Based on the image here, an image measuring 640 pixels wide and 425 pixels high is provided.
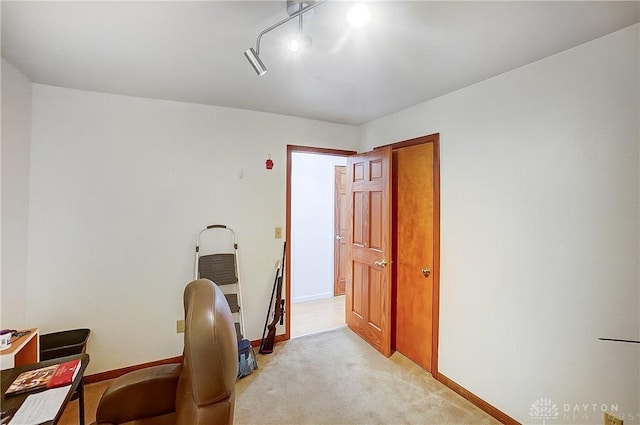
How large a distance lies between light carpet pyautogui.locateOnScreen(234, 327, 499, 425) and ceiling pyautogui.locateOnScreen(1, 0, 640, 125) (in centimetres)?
239

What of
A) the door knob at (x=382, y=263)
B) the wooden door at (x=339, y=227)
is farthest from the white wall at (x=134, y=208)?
the wooden door at (x=339, y=227)

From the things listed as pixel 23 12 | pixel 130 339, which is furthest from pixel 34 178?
pixel 130 339

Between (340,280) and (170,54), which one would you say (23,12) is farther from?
(340,280)

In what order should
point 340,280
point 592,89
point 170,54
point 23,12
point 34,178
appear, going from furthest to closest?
1. point 340,280
2. point 34,178
3. point 170,54
4. point 592,89
5. point 23,12

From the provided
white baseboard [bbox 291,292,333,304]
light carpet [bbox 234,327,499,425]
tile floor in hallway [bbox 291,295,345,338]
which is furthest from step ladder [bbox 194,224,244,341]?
white baseboard [bbox 291,292,333,304]

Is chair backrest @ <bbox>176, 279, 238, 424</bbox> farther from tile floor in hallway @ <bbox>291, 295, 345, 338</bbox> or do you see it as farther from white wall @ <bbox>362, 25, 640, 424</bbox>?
tile floor in hallway @ <bbox>291, 295, 345, 338</bbox>

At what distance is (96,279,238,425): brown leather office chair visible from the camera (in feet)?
3.28

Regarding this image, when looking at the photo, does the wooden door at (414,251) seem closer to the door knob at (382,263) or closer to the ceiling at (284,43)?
the door knob at (382,263)

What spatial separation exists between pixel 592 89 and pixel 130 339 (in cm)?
369

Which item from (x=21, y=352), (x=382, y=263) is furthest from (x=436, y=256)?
(x=21, y=352)

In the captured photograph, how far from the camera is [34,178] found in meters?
2.18

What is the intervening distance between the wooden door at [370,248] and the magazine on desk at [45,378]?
2.34 meters

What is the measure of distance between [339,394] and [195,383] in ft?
5.31

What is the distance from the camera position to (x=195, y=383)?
39.4 inches
